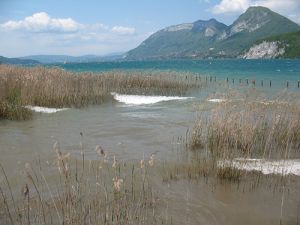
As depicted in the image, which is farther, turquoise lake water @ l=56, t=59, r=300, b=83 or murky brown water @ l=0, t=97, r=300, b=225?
turquoise lake water @ l=56, t=59, r=300, b=83

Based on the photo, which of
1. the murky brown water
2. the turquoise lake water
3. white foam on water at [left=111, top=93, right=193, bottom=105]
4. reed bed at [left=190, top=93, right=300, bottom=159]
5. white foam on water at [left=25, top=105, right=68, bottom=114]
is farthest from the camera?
the turquoise lake water

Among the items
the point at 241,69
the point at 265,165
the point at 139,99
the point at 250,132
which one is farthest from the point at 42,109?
the point at 241,69

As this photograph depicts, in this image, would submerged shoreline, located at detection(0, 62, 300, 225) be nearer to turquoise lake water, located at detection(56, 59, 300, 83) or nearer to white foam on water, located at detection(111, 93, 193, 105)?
white foam on water, located at detection(111, 93, 193, 105)

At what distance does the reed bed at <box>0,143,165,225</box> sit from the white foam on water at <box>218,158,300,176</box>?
2020mm

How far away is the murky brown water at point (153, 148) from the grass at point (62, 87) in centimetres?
105

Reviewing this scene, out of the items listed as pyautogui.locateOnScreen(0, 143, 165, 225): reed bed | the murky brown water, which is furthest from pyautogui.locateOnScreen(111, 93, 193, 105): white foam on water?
pyautogui.locateOnScreen(0, 143, 165, 225): reed bed

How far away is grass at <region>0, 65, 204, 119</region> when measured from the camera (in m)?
19.1

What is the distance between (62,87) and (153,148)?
1175 centimetres

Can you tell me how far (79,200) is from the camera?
5770 mm

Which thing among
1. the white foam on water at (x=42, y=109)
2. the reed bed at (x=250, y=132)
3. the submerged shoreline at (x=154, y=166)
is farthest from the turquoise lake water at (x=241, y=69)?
the reed bed at (x=250, y=132)

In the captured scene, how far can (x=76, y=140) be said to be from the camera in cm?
1371

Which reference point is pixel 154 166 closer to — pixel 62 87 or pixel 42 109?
pixel 42 109

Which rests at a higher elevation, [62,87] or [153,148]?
[62,87]

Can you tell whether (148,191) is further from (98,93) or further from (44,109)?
(98,93)
